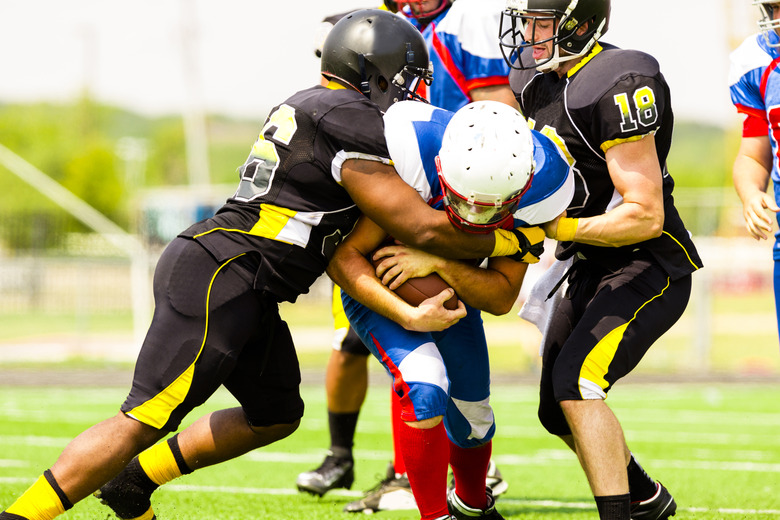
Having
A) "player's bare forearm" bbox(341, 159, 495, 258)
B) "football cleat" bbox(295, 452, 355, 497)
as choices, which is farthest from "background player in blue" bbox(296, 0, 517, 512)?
"player's bare forearm" bbox(341, 159, 495, 258)

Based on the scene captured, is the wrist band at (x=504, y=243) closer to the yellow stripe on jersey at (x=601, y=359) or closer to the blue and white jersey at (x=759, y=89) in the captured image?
the yellow stripe on jersey at (x=601, y=359)

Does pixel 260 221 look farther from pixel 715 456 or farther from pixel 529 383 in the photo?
pixel 529 383

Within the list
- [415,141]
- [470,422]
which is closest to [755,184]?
[470,422]

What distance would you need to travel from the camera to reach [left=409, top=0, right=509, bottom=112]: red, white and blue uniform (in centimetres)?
469

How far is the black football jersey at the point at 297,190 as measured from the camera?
329 centimetres

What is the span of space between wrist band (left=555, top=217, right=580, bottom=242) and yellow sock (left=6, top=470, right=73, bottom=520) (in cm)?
187

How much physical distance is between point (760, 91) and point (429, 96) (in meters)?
1.58

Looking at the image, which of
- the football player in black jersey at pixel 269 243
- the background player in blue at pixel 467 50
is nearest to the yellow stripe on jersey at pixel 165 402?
the football player in black jersey at pixel 269 243

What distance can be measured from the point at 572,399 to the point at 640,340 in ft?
1.09

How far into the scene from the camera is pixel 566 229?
3512 millimetres

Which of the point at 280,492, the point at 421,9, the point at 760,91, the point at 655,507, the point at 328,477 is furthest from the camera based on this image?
the point at 280,492

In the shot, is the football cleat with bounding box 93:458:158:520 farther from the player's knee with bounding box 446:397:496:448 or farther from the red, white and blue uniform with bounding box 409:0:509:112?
the red, white and blue uniform with bounding box 409:0:509:112

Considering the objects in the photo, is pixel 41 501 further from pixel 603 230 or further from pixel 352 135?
pixel 603 230

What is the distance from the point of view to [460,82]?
483 centimetres
